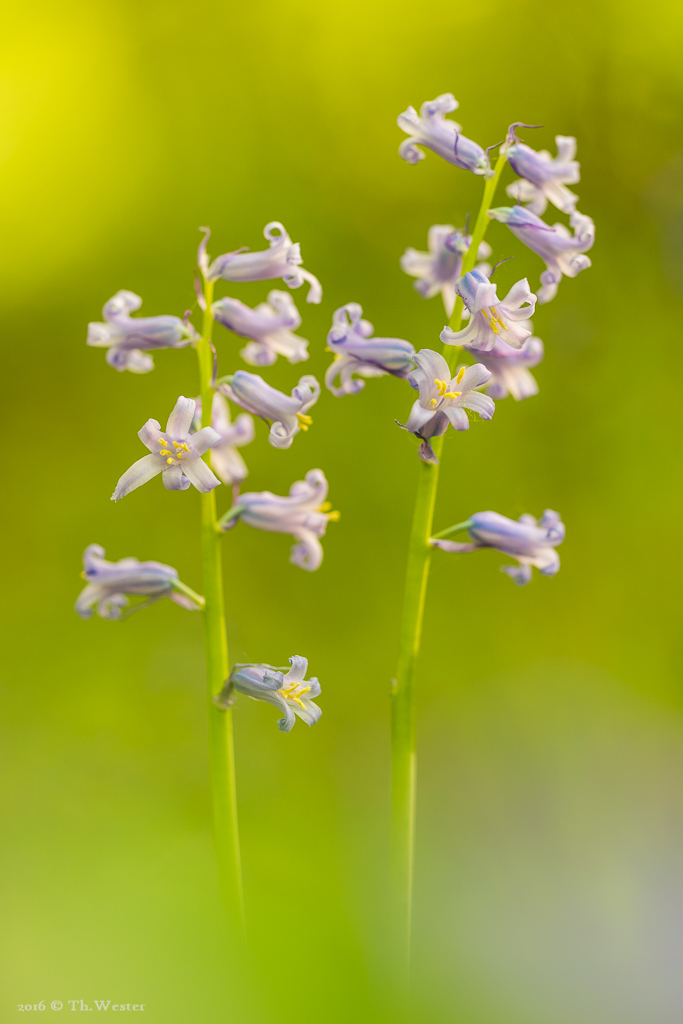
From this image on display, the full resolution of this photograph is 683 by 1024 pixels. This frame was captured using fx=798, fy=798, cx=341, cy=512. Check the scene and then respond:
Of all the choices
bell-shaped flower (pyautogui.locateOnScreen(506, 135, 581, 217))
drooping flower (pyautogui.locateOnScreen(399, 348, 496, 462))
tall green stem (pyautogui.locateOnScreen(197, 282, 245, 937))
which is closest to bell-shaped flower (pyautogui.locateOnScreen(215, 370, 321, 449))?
tall green stem (pyautogui.locateOnScreen(197, 282, 245, 937))

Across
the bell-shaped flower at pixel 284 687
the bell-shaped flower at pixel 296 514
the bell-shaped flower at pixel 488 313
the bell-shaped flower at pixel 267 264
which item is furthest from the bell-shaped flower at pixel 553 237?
the bell-shaped flower at pixel 284 687

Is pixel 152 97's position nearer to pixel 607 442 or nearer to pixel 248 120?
pixel 248 120

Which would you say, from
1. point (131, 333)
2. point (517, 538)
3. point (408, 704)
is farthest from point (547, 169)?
point (408, 704)

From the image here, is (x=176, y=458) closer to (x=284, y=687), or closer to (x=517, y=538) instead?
(x=284, y=687)

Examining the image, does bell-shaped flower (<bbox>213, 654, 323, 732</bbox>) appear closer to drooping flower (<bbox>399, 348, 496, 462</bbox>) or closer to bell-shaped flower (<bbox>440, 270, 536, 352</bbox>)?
drooping flower (<bbox>399, 348, 496, 462</bbox>)

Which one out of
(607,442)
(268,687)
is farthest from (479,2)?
(268,687)
